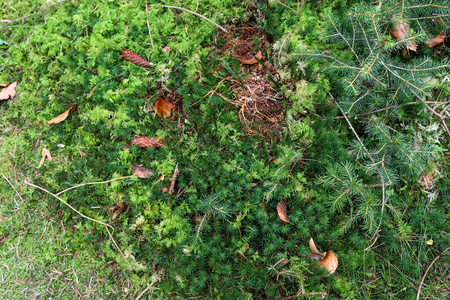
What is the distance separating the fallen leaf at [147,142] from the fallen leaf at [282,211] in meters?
1.40

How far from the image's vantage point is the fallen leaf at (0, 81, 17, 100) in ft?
12.3

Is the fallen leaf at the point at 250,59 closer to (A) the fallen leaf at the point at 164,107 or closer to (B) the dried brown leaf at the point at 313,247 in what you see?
(A) the fallen leaf at the point at 164,107

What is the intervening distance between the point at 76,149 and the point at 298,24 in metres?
2.89

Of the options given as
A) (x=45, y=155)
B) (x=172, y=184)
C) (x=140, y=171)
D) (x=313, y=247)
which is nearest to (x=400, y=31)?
(x=313, y=247)

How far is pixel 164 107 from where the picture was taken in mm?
3234

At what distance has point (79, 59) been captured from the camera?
347 cm

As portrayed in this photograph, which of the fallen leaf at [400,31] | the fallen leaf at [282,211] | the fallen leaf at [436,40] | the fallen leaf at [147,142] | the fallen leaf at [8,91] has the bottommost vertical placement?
the fallen leaf at [282,211]

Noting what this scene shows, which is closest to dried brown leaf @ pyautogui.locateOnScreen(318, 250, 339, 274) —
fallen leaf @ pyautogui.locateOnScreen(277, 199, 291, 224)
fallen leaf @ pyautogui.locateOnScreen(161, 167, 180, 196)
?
fallen leaf @ pyautogui.locateOnScreen(277, 199, 291, 224)

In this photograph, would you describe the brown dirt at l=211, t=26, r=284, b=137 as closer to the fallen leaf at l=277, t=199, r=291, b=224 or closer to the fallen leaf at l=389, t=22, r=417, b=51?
the fallen leaf at l=277, t=199, r=291, b=224

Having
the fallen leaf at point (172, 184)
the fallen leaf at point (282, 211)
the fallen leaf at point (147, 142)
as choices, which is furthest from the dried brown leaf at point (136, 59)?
the fallen leaf at point (282, 211)

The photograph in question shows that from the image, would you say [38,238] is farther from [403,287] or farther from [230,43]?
[403,287]

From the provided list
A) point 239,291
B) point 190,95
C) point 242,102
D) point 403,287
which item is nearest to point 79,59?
point 190,95

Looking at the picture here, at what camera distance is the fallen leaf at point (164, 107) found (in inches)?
127

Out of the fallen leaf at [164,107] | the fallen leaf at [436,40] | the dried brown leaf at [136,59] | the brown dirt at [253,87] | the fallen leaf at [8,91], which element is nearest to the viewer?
the fallen leaf at [436,40]
